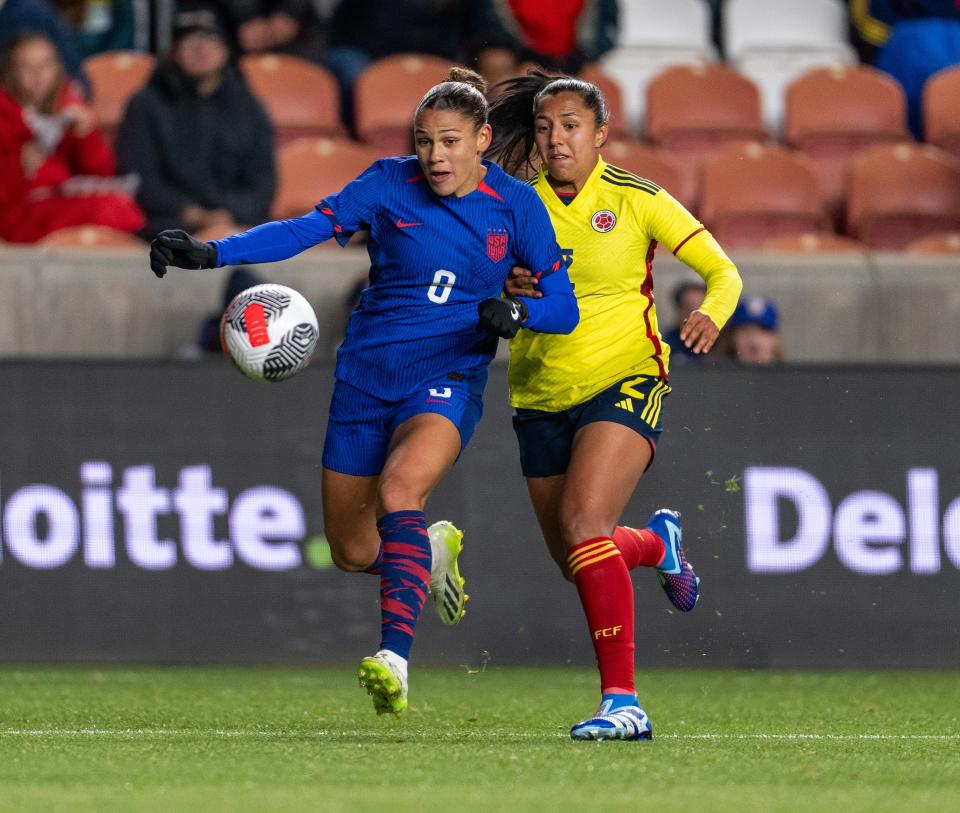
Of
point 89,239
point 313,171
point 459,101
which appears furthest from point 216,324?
point 459,101

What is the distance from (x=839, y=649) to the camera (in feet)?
31.2

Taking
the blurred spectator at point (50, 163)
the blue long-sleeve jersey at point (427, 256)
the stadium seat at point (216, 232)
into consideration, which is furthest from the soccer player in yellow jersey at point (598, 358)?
the blurred spectator at point (50, 163)

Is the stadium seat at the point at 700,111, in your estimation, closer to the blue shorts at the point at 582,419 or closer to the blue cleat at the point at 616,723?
the blue shorts at the point at 582,419

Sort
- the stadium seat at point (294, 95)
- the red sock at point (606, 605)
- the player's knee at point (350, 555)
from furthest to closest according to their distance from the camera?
the stadium seat at point (294, 95) → the player's knee at point (350, 555) → the red sock at point (606, 605)

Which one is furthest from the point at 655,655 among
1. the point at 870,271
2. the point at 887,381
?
the point at 870,271

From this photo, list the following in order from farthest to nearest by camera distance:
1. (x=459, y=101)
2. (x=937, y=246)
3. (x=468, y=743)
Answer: (x=937, y=246)
(x=459, y=101)
(x=468, y=743)

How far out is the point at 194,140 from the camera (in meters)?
11.6

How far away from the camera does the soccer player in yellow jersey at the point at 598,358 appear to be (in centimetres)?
633

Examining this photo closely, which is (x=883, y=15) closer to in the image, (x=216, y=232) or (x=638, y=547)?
(x=216, y=232)

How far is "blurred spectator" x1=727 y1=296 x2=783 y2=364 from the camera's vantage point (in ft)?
34.0

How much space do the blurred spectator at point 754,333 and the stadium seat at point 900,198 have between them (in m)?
2.48

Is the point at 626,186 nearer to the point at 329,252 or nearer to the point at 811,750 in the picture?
the point at 811,750

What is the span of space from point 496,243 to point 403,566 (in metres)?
1.11

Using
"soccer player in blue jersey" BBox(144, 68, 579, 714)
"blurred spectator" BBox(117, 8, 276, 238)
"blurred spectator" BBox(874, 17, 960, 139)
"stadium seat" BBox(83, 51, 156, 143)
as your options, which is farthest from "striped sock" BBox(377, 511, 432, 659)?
"blurred spectator" BBox(874, 17, 960, 139)
